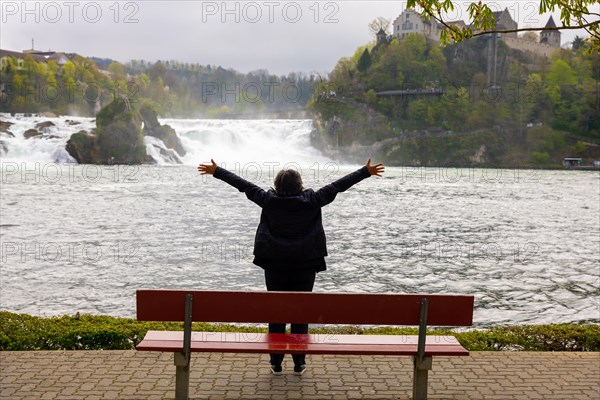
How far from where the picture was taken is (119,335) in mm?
7164

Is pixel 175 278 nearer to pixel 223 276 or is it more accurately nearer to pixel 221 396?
pixel 223 276

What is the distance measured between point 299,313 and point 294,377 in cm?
124

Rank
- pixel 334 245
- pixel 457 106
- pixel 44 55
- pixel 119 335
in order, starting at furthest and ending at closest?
pixel 44 55 → pixel 457 106 → pixel 334 245 → pixel 119 335

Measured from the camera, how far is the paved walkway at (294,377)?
221 inches

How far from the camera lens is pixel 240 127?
8350 centimetres

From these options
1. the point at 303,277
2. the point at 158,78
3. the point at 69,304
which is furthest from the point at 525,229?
the point at 158,78

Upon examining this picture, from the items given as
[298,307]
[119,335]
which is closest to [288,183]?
[298,307]

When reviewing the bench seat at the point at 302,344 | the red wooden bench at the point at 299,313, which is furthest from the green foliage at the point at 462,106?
the red wooden bench at the point at 299,313

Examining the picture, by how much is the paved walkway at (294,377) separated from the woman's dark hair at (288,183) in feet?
5.47

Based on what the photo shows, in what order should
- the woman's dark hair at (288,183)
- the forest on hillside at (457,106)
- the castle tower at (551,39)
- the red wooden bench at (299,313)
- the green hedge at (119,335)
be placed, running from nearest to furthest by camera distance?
1. the red wooden bench at (299,313)
2. the woman's dark hair at (288,183)
3. the green hedge at (119,335)
4. the forest on hillside at (457,106)
5. the castle tower at (551,39)

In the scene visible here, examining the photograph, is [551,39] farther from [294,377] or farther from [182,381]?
[182,381]

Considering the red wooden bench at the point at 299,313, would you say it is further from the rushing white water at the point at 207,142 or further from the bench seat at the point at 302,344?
the rushing white water at the point at 207,142

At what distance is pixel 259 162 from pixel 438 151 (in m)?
39.2

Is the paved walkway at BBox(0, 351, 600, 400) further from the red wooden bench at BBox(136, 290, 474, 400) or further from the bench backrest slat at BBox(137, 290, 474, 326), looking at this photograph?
the bench backrest slat at BBox(137, 290, 474, 326)
